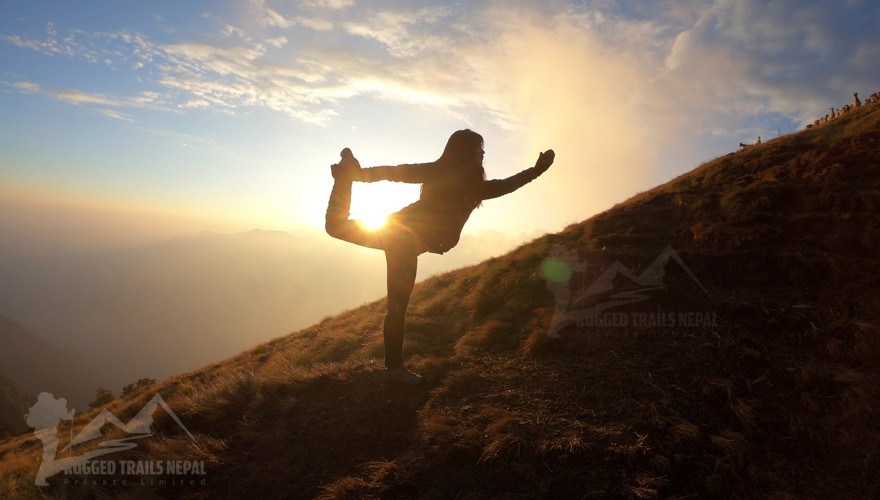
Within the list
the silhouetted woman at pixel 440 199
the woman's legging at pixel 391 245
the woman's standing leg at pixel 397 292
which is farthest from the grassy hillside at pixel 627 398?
the silhouetted woman at pixel 440 199

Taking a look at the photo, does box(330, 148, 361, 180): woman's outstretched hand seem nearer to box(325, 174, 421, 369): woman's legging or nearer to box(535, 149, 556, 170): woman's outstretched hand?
box(325, 174, 421, 369): woman's legging

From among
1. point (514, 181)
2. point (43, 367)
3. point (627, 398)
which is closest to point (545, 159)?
point (514, 181)

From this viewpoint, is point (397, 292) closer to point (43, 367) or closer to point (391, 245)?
point (391, 245)

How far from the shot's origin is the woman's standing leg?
5059mm


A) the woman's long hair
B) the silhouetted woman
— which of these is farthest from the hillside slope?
the woman's long hair

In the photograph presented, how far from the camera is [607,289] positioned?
7246 millimetres

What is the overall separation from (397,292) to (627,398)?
8.87ft

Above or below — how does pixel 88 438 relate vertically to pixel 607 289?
below

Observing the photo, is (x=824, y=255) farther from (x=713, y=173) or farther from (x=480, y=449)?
(x=713, y=173)

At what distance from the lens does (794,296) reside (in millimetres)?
5488

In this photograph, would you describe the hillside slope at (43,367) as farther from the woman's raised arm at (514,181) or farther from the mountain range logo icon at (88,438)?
the woman's raised arm at (514,181)

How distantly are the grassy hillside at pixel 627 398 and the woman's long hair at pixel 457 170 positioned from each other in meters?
2.32

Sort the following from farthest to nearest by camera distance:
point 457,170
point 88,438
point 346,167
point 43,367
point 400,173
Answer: point 43,367 < point 88,438 < point 457,170 < point 400,173 < point 346,167

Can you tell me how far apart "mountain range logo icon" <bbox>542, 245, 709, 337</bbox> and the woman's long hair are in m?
→ 2.65
